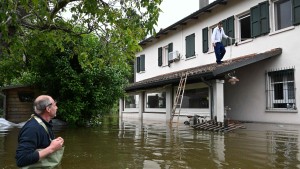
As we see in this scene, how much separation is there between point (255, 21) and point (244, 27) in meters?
1.52

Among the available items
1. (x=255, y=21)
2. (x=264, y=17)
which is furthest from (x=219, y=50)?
(x=264, y=17)

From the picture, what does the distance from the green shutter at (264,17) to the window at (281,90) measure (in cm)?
182

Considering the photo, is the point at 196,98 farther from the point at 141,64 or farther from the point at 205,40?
the point at 141,64

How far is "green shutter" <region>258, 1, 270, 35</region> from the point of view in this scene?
1504 cm

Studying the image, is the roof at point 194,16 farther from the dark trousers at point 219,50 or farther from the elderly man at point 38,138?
the elderly man at point 38,138

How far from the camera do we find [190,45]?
21.5 m

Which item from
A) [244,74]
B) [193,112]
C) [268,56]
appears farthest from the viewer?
[193,112]

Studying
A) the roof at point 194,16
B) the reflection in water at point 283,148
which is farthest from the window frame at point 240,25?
the reflection in water at point 283,148

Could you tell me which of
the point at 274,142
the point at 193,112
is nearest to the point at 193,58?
the point at 193,112

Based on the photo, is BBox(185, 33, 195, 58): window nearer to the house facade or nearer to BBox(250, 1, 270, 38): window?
the house facade

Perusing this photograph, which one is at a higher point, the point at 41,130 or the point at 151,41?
the point at 151,41

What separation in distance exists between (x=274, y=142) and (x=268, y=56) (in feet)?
18.6

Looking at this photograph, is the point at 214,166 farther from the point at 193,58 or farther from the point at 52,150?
the point at 193,58

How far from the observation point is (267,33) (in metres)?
15.1
